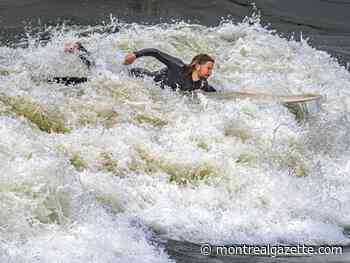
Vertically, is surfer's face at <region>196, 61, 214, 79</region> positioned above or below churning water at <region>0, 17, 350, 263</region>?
above

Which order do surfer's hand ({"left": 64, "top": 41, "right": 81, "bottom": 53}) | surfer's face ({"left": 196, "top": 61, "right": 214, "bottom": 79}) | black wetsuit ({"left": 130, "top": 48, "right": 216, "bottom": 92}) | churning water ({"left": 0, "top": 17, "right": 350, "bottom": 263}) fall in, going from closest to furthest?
churning water ({"left": 0, "top": 17, "right": 350, "bottom": 263}), surfer's face ({"left": 196, "top": 61, "right": 214, "bottom": 79}), black wetsuit ({"left": 130, "top": 48, "right": 216, "bottom": 92}), surfer's hand ({"left": 64, "top": 41, "right": 81, "bottom": 53})

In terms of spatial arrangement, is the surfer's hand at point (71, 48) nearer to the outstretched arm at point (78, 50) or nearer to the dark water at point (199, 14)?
the outstretched arm at point (78, 50)

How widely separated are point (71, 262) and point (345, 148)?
465 cm

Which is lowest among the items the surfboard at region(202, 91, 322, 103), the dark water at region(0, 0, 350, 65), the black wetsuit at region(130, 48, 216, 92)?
the dark water at region(0, 0, 350, 65)

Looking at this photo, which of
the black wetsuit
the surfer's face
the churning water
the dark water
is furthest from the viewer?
the dark water

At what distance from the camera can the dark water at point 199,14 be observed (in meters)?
14.1

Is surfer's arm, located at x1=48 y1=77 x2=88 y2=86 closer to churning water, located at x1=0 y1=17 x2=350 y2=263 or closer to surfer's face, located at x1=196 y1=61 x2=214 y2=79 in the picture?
churning water, located at x1=0 y1=17 x2=350 y2=263

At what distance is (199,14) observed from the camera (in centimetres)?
1569

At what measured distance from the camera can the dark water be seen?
14.1 meters

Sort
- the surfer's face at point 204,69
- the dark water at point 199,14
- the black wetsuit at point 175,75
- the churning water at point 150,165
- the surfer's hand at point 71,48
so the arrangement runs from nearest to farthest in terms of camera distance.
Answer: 1. the churning water at point 150,165
2. the surfer's face at point 204,69
3. the black wetsuit at point 175,75
4. the surfer's hand at point 71,48
5. the dark water at point 199,14

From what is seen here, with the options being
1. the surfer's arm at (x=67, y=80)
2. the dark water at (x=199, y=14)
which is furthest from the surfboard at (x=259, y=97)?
the dark water at (x=199, y=14)

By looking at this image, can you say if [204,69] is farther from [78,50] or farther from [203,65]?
[78,50]

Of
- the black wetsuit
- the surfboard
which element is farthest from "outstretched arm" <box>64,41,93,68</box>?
the surfboard

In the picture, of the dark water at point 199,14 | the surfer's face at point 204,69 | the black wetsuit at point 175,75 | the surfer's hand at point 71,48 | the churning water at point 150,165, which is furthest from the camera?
the dark water at point 199,14
